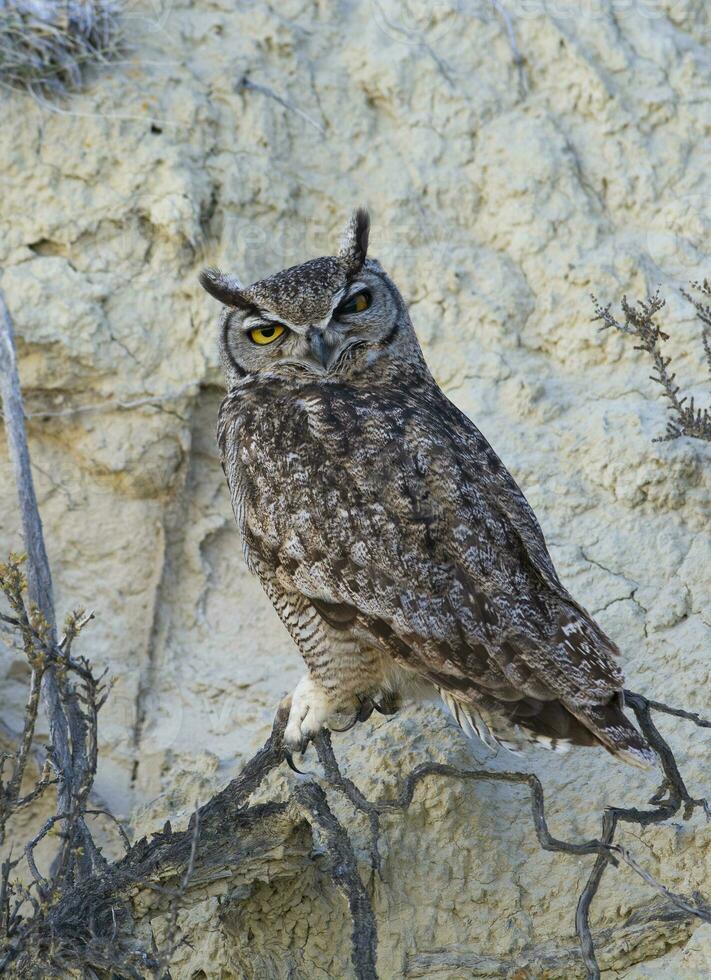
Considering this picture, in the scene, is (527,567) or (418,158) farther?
(418,158)

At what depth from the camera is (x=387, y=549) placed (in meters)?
3.00

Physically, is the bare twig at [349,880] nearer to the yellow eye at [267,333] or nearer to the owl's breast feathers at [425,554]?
the owl's breast feathers at [425,554]

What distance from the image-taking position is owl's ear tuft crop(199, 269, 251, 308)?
350 cm

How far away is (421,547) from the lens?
2998 millimetres

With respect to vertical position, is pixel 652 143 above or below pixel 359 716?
above

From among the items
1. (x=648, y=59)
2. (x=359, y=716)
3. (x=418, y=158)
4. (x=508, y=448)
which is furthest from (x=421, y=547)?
(x=648, y=59)

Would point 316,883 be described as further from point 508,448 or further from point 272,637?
point 508,448

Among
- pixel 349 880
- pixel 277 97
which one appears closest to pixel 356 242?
pixel 277 97

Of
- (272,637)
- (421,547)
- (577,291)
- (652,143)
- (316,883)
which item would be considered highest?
(652,143)

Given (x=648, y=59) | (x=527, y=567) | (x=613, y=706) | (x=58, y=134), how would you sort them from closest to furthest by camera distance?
1. (x=613, y=706)
2. (x=527, y=567)
3. (x=58, y=134)
4. (x=648, y=59)

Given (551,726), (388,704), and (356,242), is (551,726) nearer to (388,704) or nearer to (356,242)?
(388,704)

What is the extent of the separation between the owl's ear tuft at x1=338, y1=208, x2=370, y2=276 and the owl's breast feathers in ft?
1.45

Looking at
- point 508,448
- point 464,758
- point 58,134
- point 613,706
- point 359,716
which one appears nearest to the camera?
point 613,706

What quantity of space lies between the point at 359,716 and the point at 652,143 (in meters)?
2.45
